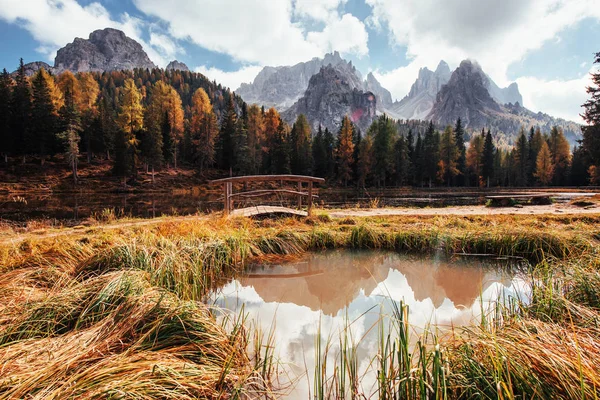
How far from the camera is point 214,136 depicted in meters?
48.7

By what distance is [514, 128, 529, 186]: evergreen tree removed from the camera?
197 ft

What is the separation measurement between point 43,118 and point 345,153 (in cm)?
4556

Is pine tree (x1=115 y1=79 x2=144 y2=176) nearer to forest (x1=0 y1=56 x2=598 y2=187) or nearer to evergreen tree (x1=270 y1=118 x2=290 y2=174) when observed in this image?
forest (x1=0 y1=56 x2=598 y2=187)

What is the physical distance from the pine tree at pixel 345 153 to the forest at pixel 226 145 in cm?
18

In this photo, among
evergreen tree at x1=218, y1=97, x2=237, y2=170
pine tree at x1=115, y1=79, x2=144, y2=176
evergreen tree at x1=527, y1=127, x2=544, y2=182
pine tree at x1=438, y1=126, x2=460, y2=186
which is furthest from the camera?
evergreen tree at x1=527, y1=127, x2=544, y2=182

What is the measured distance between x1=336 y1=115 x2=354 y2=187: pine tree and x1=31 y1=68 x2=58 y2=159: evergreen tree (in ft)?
144

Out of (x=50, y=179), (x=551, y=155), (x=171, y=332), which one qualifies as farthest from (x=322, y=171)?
(x=171, y=332)

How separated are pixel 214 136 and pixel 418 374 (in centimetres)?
5062

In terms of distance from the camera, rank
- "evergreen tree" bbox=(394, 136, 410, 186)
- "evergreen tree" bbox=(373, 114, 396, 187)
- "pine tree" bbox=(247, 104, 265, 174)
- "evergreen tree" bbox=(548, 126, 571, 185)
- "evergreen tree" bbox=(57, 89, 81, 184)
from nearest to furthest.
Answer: "evergreen tree" bbox=(57, 89, 81, 184) → "evergreen tree" bbox=(373, 114, 396, 187) → "pine tree" bbox=(247, 104, 265, 174) → "evergreen tree" bbox=(394, 136, 410, 186) → "evergreen tree" bbox=(548, 126, 571, 185)

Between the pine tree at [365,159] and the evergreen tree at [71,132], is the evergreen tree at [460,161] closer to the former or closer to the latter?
the pine tree at [365,159]

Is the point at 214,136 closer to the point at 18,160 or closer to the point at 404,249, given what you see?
the point at 18,160

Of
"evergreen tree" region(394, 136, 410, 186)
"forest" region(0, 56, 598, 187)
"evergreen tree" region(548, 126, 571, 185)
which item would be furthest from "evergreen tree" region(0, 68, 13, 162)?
"evergreen tree" region(548, 126, 571, 185)

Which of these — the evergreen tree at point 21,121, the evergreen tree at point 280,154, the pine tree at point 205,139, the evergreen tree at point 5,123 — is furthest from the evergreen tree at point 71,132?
the evergreen tree at point 280,154

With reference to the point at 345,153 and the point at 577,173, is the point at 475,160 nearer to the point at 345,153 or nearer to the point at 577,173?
the point at 577,173
